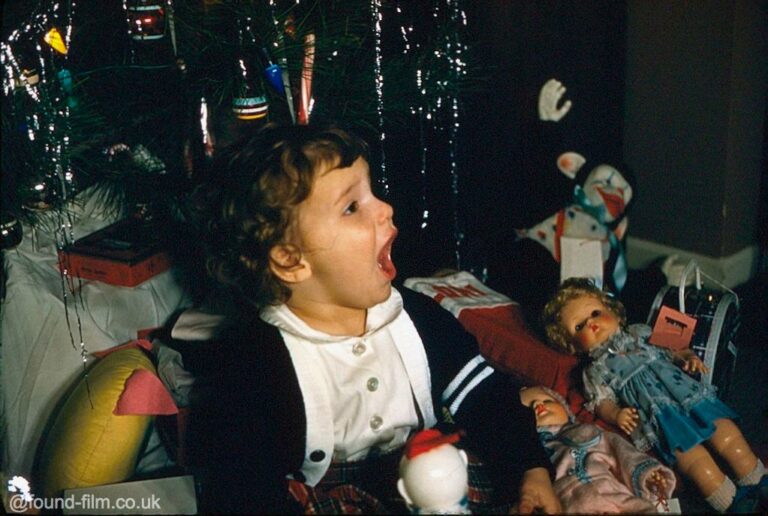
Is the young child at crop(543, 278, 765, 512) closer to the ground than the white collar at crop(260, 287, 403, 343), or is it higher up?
closer to the ground

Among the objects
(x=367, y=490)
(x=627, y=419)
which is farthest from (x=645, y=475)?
(x=367, y=490)

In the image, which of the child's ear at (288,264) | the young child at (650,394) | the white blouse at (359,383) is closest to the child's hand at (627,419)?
the young child at (650,394)

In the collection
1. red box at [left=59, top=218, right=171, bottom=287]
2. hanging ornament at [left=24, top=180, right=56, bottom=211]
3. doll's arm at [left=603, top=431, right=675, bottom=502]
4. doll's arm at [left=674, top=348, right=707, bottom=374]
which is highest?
hanging ornament at [left=24, top=180, right=56, bottom=211]

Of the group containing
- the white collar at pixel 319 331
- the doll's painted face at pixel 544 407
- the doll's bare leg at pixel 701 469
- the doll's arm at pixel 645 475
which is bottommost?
the doll's bare leg at pixel 701 469

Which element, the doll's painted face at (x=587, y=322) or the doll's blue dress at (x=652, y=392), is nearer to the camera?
the doll's blue dress at (x=652, y=392)

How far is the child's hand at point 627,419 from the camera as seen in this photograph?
175cm

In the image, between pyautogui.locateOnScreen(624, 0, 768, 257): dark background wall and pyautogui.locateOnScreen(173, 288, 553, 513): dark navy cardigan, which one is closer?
pyautogui.locateOnScreen(173, 288, 553, 513): dark navy cardigan

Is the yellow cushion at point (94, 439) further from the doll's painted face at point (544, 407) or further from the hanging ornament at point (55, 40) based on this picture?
the doll's painted face at point (544, 407)

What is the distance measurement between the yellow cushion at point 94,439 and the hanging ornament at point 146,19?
712 millimetres

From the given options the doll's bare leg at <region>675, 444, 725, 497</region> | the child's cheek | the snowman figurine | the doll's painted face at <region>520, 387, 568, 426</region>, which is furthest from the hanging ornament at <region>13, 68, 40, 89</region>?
the doll's bare leg at <region>675, 444, 725, 497</region>

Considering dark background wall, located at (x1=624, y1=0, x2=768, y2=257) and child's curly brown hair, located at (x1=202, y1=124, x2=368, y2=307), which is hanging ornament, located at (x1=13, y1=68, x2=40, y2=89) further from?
dark background wall, located at (x1=624, y1=0, x2=768, y2=257)

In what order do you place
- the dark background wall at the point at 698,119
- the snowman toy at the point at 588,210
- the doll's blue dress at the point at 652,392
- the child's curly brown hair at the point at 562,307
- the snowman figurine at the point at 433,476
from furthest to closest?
the dark background wall at the point at 698,119, the snowman toy at the point at 588,210, the child's curly brown hair at the point at 562,307, the doll's blue dress at the point at 652,392, the snowman figurine at the point at 433,476

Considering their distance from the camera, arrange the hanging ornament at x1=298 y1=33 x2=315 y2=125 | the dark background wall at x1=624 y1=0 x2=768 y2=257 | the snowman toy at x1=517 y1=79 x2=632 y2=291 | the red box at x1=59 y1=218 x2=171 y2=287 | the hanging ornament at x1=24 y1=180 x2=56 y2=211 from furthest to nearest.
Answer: the dark background wall at x1=624 y1=0 x2=768 y2=257 < the snowman toy at x1=517 y1=79 x2=632 y2=291 < the red box at x1=59 y1=218 x2=171 y2=287 < the hanging ornament at x1=298 y1=33 x2=315 y2=125 < the hanging ornament at x1=24 y1=180 x2=56 y2=211

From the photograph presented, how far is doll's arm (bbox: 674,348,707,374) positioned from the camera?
71.9 inches
